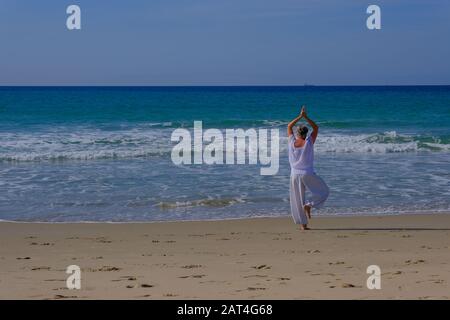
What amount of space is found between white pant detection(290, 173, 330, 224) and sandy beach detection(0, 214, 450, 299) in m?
0.25

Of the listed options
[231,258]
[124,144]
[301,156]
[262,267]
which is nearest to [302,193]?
[301,156]

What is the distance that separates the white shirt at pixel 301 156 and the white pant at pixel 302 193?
9cm

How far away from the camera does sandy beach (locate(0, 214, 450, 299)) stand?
241 inches

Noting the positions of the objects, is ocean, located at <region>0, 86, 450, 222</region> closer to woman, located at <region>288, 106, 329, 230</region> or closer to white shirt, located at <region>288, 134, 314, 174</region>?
woman, located at <region>288, 106, 329, 230</region>

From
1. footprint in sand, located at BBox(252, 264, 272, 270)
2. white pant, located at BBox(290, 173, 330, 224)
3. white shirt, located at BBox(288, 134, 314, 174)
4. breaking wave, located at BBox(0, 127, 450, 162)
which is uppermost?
breaking wave, located at BBox(0, 127, 450, 162)

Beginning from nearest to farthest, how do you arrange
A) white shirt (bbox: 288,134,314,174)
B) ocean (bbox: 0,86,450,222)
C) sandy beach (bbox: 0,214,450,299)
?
1. sandy beach (bbox: 0,214,450,299)
2. white shirt (bbox: 288,134,314,174)
3. ocean (bbox: 0,86,450,222)

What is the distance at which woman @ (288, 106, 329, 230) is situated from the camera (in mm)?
10047

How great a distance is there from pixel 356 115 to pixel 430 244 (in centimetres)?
3424

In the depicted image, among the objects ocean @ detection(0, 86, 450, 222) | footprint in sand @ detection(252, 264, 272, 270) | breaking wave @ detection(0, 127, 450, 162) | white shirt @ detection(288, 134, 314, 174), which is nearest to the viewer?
footprint in sand @ detection(252, 264, 272, 270)

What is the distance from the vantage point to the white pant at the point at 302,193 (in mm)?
10109

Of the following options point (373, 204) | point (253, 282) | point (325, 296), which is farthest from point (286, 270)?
point (373, 204)

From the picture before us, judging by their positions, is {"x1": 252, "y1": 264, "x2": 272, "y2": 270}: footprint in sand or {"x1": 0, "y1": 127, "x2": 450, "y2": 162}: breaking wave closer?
{"x1": 252, "y1": 264, "x2": 272, "y2": 270}: footprint in sand

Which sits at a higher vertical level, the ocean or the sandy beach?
the ocean

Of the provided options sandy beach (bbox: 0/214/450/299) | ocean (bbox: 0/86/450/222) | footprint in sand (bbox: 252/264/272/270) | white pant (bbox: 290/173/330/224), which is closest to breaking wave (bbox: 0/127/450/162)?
ocean (bbox: 0/86/450/222)
